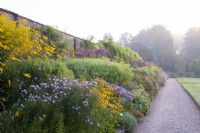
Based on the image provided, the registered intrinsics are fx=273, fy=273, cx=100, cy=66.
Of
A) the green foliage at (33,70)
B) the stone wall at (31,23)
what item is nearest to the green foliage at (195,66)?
the stone wall at (31,23)

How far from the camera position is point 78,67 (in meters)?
7.68

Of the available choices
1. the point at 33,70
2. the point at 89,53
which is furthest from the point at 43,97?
the point at 89,53

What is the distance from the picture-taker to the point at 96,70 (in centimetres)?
853

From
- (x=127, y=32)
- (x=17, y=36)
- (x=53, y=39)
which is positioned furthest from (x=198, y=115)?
(x=127, y=32)

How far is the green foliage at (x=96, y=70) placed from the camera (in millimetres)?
7594

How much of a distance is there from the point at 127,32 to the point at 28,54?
205 feet

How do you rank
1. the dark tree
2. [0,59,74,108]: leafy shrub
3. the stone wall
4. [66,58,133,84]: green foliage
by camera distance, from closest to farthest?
1. [0,59,74,108]: leafy shrub
2. the stone wall
3. [66,58,133,84]: green foliage
4. the dark tree

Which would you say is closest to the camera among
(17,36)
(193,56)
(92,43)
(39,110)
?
(39,110)

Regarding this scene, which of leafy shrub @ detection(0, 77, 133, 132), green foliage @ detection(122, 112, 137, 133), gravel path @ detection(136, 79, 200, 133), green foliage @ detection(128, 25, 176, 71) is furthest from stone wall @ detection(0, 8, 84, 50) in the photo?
Result: green foliage @ detection(128, 25, 176, 71)

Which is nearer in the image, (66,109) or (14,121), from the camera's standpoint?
(14,121)

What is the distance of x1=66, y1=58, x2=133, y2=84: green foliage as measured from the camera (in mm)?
7594

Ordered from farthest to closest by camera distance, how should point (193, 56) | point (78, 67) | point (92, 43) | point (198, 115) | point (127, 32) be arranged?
point (127, 32) → point (193, 56) → point (92, 43) → point (198, 115) → point (78, 67)

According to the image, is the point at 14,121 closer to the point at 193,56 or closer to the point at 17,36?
the point at 17,36

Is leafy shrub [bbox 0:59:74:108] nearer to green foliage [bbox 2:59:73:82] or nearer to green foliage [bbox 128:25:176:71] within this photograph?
green foliage [bbox 2:59:73:82]
